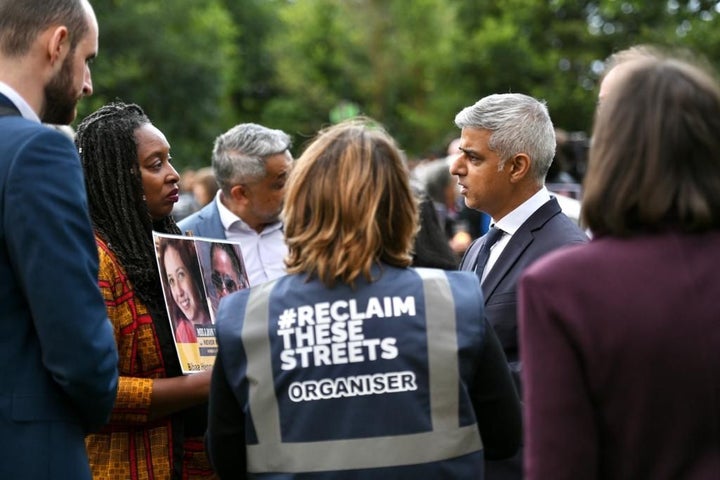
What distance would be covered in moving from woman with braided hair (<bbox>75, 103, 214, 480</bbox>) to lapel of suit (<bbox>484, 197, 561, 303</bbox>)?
1160 millimetres

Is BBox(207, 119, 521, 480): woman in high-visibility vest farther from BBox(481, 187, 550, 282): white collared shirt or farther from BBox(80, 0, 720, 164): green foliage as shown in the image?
BBox(80, 0, 720, 164): green foliage

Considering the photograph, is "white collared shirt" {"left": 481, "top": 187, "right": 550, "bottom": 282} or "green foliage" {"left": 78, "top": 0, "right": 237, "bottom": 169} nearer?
"white collared shirt" {"left": 481, "top": 187, "right": 550, "bottom": 282}

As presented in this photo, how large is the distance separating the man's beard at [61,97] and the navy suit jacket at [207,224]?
2.61m

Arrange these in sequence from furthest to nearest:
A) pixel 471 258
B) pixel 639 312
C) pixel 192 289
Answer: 1. pixel 471 258
2. pixel 192 289
3. pixel 639 312

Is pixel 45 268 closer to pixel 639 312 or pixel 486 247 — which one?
pixel 639 312

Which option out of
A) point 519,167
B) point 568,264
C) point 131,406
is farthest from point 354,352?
point 519,167

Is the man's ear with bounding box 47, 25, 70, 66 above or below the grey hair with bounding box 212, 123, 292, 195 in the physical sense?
above

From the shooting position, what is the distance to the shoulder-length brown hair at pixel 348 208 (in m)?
2.76

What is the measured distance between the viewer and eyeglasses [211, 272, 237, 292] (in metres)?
3.98

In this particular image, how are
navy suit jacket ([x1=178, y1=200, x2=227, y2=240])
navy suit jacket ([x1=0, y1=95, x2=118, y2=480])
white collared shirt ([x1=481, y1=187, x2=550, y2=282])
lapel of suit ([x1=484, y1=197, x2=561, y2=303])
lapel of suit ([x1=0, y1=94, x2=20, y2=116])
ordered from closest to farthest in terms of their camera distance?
navy suit jacket ([x1=0, y1=95, x2=118, y2=480]), lapel of suit ([x1=0, y1=94, x2=20, y2=116]), lapel of suit ([x1=484, y1=197, x2=561, y2=303]), white collared shirt ([x1=481, y1=187, x2=550, y2=282]), navy suit jacket ([x1=178, y1=200, x2=227, y2=240])

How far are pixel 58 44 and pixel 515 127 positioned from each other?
75.6 inches

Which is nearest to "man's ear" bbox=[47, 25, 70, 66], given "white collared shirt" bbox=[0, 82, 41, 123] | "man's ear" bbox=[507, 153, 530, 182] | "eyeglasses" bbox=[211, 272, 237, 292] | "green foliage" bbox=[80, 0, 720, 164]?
"white collared shirt" bbox=[0, 82, 41, 123]

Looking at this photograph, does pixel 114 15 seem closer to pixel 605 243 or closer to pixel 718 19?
pixel 718 19

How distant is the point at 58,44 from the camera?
10.2ft
